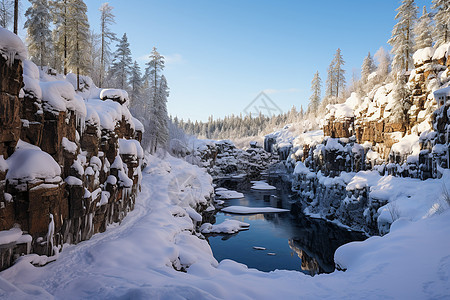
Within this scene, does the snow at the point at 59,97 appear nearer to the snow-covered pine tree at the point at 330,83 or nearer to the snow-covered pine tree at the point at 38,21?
the snow-covered pine tree at the point at 38,21

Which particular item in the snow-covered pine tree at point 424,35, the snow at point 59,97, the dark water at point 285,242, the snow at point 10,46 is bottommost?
the dark water at point 285,242

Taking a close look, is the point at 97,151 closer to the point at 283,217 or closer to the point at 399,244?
the point at 399,244

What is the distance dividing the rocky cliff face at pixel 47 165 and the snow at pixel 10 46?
18cm

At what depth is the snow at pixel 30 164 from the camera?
911 cm

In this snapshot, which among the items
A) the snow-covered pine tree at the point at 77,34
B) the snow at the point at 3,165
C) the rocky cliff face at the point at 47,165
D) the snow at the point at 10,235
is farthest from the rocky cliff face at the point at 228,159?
the snow at the point at 3,165

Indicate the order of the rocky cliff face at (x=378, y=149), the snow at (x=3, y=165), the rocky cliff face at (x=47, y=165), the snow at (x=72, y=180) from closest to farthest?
the snow at (x=3, y=165)
the rocky cliff face at (x=47, y=165)
the snow at (x=72, y=180)
the rocky cliff face at (x=378, y=149)

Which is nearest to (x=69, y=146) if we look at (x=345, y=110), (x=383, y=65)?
(x=345, y=110)

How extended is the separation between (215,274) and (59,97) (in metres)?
10.8

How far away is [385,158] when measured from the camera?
2917cm

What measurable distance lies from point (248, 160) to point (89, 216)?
72599mm

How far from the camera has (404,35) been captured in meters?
29.8

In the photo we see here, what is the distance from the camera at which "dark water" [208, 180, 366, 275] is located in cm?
2031

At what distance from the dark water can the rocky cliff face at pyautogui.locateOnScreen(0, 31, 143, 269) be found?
→ 11731mm

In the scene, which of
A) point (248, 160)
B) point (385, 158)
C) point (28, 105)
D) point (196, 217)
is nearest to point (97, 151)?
point (28, 105)
